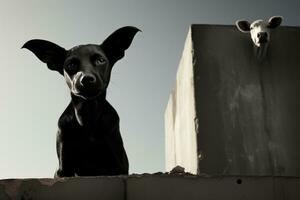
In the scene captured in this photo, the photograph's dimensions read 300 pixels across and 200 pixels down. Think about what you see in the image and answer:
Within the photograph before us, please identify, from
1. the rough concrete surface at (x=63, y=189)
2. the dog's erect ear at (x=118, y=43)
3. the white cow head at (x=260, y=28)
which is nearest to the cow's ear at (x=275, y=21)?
the white cow head at (x=260, y=28)

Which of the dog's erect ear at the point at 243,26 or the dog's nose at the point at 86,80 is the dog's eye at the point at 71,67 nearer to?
the dog's nose at the point at 86,80

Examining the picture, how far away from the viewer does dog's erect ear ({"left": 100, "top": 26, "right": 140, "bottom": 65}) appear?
15.1 feet

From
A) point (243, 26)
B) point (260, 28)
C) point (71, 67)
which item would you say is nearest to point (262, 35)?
point (260, 28)

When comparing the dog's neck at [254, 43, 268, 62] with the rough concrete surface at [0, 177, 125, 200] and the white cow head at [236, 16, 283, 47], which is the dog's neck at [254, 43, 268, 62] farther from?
the rough concrete surface at [0, 177, 125, 200]

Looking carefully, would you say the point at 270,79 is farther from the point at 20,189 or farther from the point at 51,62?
the point at 20,189

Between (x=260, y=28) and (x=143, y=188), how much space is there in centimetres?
311

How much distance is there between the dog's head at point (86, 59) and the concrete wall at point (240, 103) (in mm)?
1048

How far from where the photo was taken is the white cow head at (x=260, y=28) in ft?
17.9

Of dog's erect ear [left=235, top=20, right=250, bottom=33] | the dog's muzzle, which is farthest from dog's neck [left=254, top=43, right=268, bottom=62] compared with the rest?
the dog's muzzle

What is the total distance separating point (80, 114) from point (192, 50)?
1.72 m

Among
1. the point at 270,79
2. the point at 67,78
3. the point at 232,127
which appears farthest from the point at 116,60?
the point at 270,79

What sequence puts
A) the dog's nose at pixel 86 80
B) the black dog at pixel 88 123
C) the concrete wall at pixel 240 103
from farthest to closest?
the concrete wall at pixel 240 103 → the black dog at pixel 88 123 → the dog's nose at pixel 86 80

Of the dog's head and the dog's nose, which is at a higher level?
the dog's head

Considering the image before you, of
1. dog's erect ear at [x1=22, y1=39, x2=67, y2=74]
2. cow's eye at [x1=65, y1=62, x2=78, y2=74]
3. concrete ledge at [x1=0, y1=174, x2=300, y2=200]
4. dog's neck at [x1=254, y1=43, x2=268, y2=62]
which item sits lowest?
concrete ledge at [x1=0, y1=174, x2=300, y2=200]
